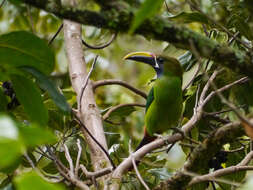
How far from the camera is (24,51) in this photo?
1644 mm

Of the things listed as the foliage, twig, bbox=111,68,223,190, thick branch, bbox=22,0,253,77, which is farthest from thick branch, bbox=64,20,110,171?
thick branch, bbox=22,0,253,77

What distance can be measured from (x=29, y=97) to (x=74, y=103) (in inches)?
52.5

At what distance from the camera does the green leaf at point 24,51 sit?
64.0 inches

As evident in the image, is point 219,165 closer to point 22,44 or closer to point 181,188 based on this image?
point 181,188

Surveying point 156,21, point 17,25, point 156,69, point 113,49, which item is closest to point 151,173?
point 156,69

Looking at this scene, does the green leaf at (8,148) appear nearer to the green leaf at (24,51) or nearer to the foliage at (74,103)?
the foliage at (74,103)

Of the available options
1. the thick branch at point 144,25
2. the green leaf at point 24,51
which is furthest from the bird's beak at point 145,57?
the thick branch at point 144,25

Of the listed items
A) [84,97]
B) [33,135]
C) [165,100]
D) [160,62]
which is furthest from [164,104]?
[33,135]

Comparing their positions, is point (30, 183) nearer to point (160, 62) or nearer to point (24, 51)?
point (24, 51)

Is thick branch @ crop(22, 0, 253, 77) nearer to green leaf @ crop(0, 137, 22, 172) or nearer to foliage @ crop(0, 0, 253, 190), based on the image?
foliage @ crop(0, 0, 253, 190)

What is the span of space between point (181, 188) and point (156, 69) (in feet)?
5.03

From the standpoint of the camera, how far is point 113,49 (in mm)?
6004

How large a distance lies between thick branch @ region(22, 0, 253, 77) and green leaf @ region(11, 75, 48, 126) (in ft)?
1.22

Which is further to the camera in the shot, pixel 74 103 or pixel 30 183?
pixel 74 103
